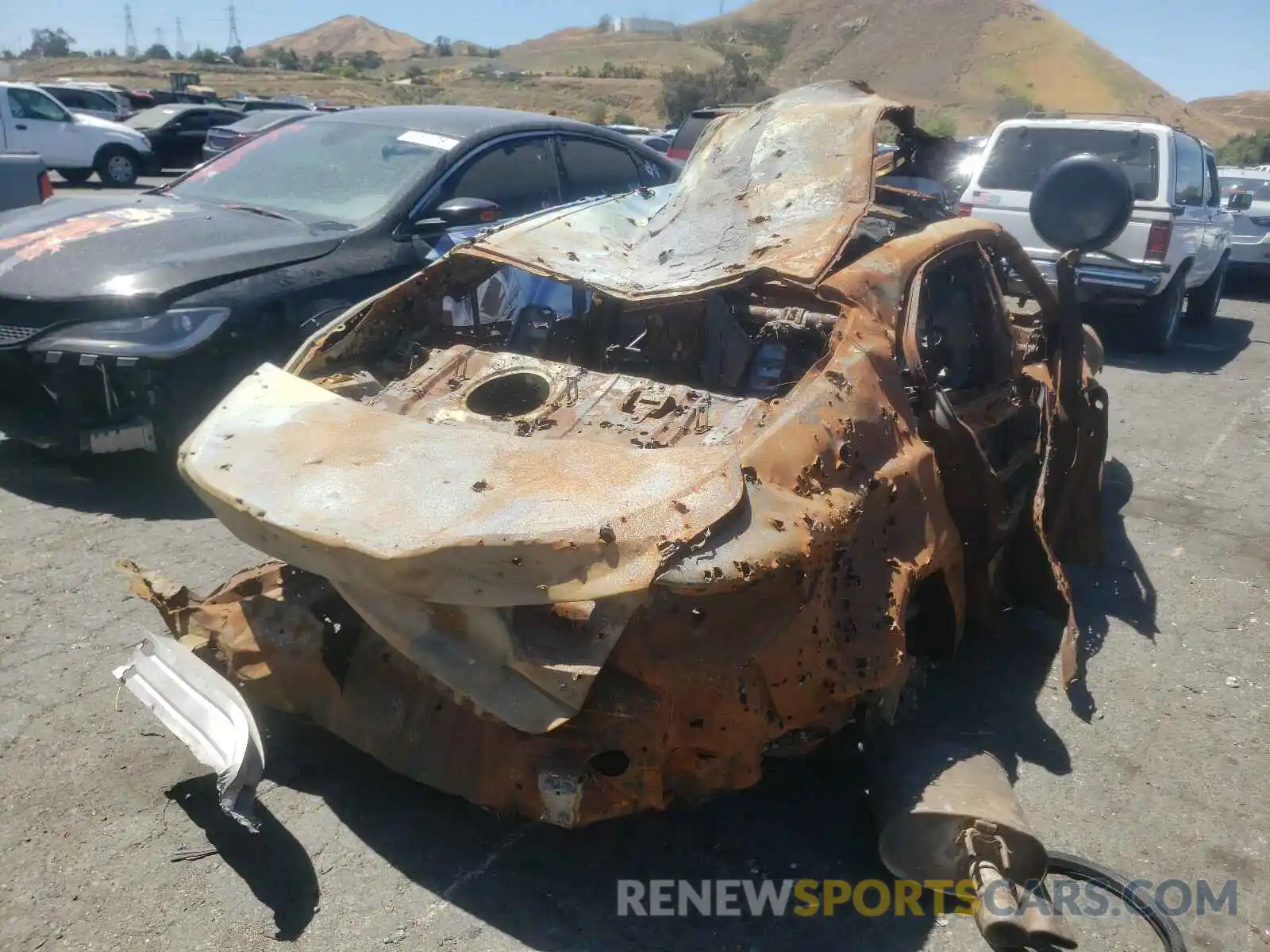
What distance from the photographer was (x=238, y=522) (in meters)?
2.43

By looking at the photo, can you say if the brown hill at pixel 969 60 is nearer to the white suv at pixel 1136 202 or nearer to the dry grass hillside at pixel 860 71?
the dry grass hillside at pixel 860 71

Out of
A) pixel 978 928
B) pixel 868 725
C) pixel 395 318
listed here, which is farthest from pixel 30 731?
pixel 978 928

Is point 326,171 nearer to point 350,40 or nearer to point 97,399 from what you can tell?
point 97,399

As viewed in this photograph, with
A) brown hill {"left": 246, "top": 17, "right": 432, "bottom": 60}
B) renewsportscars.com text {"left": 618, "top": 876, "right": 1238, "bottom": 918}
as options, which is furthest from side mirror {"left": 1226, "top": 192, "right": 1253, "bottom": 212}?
brown hill {"left": 246, "top": 17, "right": 432, "bottom": 60}

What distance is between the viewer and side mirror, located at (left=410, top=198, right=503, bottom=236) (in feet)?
16.2

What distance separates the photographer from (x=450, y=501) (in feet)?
7.56

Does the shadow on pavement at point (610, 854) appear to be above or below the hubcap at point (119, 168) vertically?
above

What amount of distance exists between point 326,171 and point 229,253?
3.38 feet

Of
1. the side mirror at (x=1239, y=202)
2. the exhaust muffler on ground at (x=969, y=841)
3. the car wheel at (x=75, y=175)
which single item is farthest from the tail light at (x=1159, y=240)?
the car wheel at (x=75, y=175)

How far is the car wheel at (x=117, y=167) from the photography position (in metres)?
17.1

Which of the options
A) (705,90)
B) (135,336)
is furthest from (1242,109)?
(135,336)

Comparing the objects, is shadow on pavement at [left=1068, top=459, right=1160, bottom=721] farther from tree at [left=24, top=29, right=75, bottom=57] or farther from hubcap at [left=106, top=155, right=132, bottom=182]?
tree at [left=24, top=29, right=75, bottom=57]

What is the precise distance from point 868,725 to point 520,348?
2.00 metres

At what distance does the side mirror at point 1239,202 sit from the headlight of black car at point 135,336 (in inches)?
415
